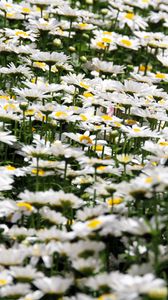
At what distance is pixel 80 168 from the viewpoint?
165 inches

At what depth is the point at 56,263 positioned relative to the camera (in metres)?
3.46

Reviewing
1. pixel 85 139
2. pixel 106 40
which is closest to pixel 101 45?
pixel 106 40

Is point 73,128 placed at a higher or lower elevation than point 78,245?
lower

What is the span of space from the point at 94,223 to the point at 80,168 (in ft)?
3.52

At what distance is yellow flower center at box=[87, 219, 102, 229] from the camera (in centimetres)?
310

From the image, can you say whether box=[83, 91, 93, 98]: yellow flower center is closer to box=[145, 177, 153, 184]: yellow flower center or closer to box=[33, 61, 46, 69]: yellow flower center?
box=[33, 61, 46, 69]: yellow flower center

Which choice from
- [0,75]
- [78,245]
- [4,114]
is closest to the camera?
[78,245]

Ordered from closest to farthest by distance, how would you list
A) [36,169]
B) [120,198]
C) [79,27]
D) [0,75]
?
1. [120,198]
2. [36,169]
3. [0,75]
4. [79,27]

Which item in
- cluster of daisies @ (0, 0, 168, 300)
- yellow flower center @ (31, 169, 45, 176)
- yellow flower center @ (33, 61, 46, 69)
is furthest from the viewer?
yellow flower center @ (33, 61, 46, 69)

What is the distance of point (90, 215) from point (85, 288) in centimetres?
36

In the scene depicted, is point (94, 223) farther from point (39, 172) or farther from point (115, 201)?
point (39, 172)

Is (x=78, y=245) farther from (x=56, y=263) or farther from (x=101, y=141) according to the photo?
(x=101, y=141)

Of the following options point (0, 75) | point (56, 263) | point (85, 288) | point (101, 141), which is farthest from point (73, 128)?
point (85, 288)

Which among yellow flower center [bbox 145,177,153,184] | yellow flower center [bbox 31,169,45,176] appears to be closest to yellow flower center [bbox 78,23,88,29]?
yellow flower center [bbox 31,169,45,176]
